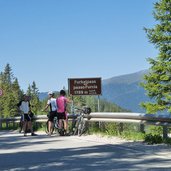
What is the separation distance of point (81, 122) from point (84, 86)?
13.2ft

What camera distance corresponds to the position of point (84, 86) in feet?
74.5

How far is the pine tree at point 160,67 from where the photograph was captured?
3534 cm

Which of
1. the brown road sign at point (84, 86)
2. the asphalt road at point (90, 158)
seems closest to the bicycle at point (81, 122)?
the brown road sign at point (84, 86)

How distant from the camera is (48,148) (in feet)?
45.9

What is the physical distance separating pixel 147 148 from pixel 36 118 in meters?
13.5

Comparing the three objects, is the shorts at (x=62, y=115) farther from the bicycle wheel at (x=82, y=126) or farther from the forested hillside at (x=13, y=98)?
the forested hillside at (x=13, y=98)

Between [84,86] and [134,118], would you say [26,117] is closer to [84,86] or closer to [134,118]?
[84,86]

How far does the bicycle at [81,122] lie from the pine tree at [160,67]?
15.8 m

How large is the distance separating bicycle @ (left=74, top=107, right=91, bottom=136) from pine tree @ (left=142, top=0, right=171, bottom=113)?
15.8 metres

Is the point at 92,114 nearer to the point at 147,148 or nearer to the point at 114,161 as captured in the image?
the point at 147,148

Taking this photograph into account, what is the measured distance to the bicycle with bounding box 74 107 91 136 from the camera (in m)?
18.7

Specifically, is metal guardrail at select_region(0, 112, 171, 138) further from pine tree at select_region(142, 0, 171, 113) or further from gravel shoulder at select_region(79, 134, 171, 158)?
pine tree at select_region(142, 0, 171, 113)

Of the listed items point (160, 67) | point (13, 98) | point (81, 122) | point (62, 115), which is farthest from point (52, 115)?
point (13, 98)

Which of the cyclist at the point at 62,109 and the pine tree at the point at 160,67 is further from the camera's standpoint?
the pine tree at the point at 160,67
